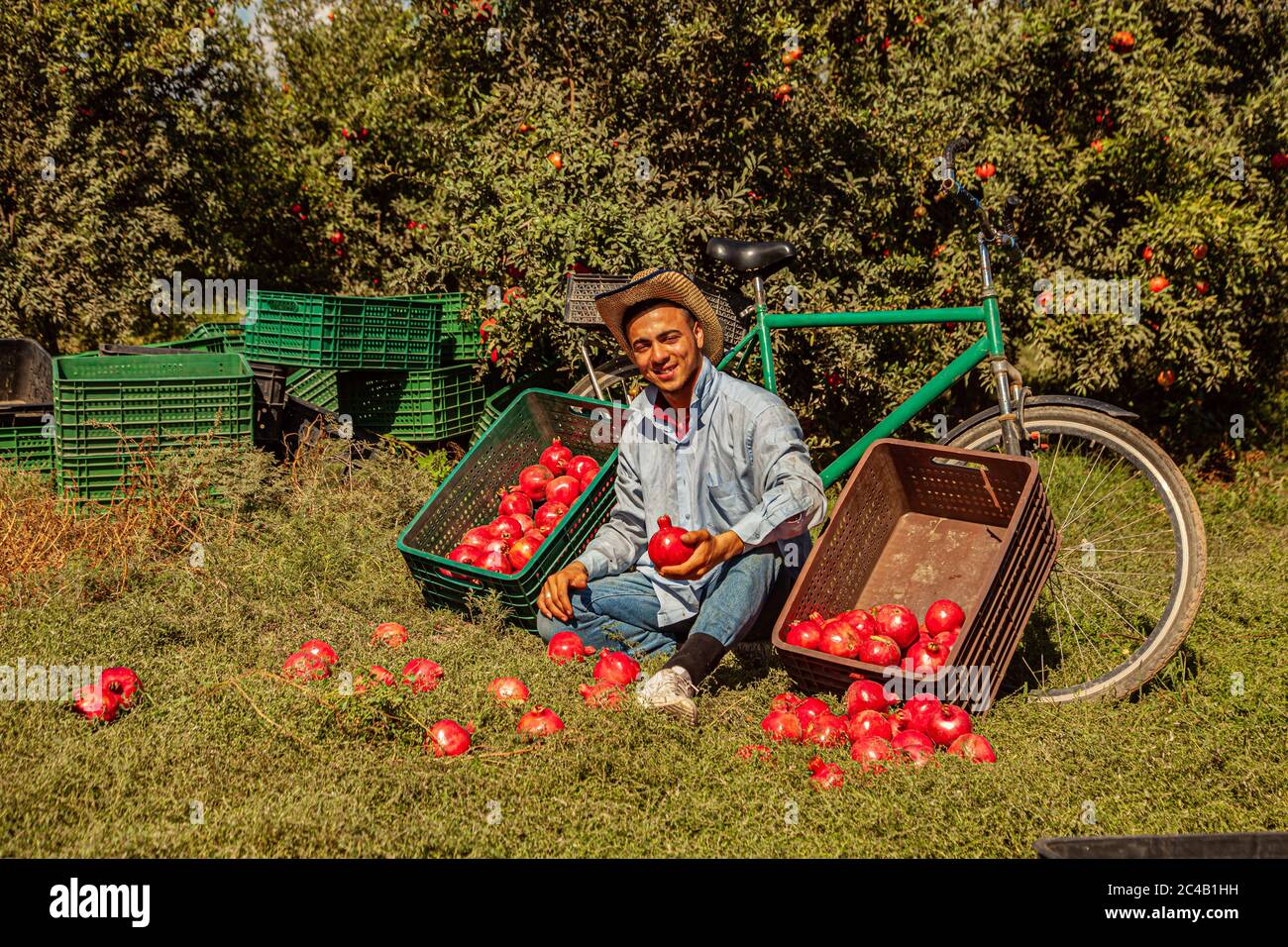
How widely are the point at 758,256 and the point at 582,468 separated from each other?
136 centimetres

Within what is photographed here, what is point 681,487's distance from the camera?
188 inches

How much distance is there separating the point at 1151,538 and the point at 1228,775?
1807mm

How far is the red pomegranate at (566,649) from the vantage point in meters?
4.56

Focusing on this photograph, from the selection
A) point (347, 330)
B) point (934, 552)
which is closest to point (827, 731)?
point (934, 552)

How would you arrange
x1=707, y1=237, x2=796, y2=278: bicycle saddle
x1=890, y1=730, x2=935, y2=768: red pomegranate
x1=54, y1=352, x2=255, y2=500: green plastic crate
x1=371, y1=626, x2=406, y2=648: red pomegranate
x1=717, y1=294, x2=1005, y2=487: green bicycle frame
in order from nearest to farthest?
x1=890, y1=730, x2=935, y2=768: red pomegranate, x1=371, y1=626, x2=406, y2=648: red pomegranate, x1=717, y1=294, x2=1005, y2=487: green bicycle frame, x1=707, y1=237, x2=796, y2=278: bicycle saddle, x1=54, y1=352, x2=255, y2=500: green plastic crate

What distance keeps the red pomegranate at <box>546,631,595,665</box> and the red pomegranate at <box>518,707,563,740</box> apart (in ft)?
1.97

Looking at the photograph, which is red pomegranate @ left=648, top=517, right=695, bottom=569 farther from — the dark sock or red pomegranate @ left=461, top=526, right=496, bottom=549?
red pomegranate @ left=461, top=526, right=496, bottom=549

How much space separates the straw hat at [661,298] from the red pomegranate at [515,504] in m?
1.08

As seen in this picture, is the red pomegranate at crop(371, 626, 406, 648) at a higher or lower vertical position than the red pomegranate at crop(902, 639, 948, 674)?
lower

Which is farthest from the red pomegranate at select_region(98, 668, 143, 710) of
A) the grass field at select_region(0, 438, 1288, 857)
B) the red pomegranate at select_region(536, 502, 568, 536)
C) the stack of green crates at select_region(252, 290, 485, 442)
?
the stack of green crates at select_region(252, 290, 485, 442)

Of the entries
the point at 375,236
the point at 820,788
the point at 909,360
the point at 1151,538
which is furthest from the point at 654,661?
the point at 375,236

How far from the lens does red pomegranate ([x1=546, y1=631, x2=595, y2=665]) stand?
4562mm

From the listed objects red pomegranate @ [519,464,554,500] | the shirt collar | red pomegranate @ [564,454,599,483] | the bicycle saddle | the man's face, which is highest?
the bicycle saddle
